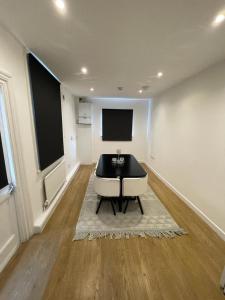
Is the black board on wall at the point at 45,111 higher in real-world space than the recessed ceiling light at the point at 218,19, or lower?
lower

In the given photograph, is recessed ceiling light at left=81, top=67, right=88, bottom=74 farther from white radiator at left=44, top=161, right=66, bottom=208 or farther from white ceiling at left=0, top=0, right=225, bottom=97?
white radiator at left=44, top=161, right=66, bottom=208

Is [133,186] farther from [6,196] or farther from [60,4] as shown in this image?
[60,4]

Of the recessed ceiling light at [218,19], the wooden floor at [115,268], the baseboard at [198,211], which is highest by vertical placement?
the recessed ceiling light at [218,19]

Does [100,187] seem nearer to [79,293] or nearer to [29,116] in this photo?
[79,293]

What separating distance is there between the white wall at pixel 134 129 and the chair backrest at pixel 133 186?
11.6 ft

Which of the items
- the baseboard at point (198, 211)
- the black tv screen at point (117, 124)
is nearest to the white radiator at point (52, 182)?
the baseboard at point (198, 211)

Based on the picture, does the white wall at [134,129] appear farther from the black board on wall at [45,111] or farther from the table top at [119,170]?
the table top at [119,170]

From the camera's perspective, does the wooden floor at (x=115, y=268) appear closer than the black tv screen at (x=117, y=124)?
Yes

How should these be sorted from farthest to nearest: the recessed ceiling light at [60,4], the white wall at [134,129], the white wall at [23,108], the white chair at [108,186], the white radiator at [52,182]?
the white wall at [134,129]
the white radiator at [52,182]
the white chair at [108,186]
the white wall at [23,108]
the recessed ceiling light at [60,4]

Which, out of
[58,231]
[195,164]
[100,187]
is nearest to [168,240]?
[100,187]

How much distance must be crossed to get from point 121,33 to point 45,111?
159 centimetres

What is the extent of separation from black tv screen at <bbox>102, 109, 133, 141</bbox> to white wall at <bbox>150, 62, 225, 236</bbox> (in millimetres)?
1873

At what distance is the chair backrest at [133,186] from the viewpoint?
2293 mm

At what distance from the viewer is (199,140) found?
2.58 m
